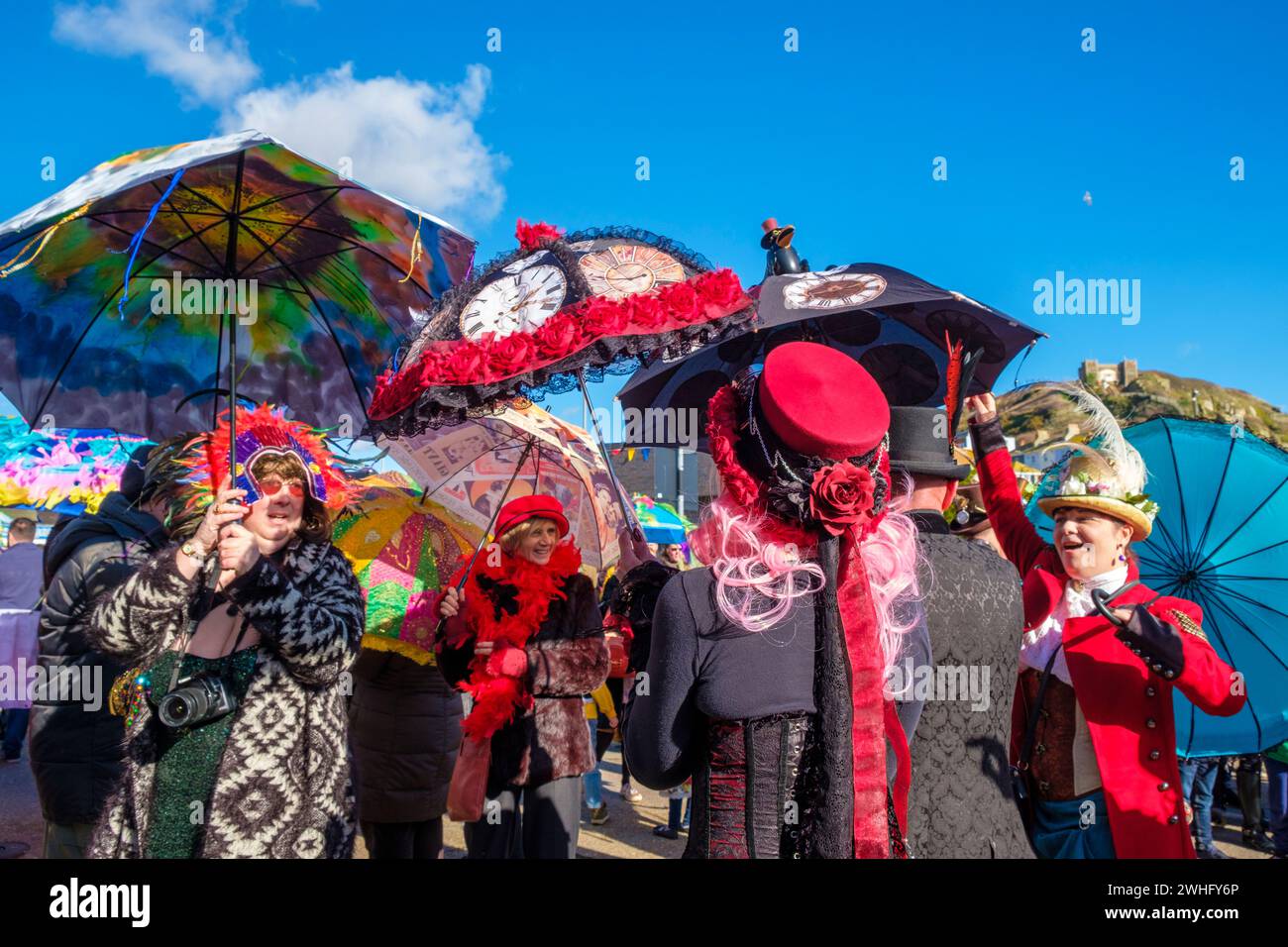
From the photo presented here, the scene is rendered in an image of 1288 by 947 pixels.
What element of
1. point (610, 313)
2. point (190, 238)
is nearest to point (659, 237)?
point (610, 313)

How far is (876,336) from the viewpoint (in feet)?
13.1

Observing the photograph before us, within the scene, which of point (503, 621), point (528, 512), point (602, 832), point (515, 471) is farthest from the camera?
point (602, 832)

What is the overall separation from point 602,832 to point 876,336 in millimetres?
4549

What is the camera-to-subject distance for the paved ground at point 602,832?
6016 mm

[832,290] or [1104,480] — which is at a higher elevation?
[832,290]

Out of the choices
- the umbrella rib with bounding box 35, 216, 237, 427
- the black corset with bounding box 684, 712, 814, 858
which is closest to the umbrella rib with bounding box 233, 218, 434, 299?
the umbrella rib with bounding box 35, 216, 237, 427

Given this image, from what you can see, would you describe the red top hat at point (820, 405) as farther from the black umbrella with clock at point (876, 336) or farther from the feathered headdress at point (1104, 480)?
the feathered headdress at point (1104, 480)

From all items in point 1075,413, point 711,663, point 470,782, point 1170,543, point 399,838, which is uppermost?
point 1075,413

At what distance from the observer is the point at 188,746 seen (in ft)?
8.40

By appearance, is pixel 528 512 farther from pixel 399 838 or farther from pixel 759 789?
pixel 759 789

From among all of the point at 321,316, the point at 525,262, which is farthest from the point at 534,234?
the point at 321,316

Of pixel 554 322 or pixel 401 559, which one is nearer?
pixel 554 322
